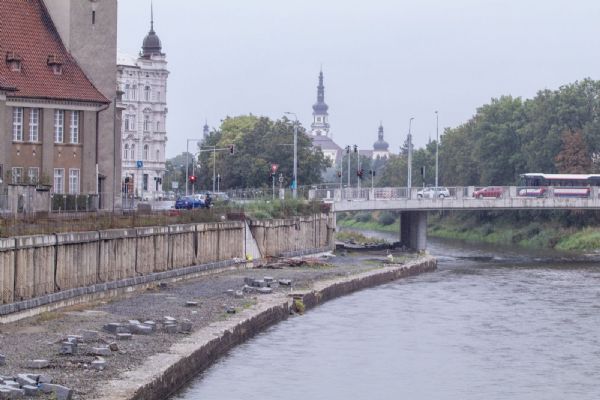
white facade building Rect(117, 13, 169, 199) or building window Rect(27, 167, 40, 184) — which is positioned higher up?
white facade building Rect(117, 13, 169, 199)

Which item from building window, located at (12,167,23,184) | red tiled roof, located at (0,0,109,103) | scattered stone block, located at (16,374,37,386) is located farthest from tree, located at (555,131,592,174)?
scattered stone block, located at (16,374,37,386)

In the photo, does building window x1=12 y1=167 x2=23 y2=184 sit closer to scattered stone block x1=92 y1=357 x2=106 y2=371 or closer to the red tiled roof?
the red tiled roof

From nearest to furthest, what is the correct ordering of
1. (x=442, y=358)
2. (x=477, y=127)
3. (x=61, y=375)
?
1. (x=61, y=375)
2. (x=442, y=358)
3. (x=477, y=127)

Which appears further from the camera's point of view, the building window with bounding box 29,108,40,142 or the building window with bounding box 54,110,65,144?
the building window with bounding box 54,110,65,144

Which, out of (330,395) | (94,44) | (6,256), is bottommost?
(330,395)

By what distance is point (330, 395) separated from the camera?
1654 inches

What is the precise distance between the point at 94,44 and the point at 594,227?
74901 mm

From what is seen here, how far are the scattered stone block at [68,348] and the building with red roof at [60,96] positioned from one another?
3348cm

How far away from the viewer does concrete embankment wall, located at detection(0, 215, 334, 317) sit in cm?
4694

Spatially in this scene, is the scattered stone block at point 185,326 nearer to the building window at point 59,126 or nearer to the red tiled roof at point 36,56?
the red tiled roof at point 36,56

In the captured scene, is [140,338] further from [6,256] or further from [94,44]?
[94,44]

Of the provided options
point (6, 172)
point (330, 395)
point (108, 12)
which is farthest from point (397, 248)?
point (330, 395)

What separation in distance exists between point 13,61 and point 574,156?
89310 millimetres

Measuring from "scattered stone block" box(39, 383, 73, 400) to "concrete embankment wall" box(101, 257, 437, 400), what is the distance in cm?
87
